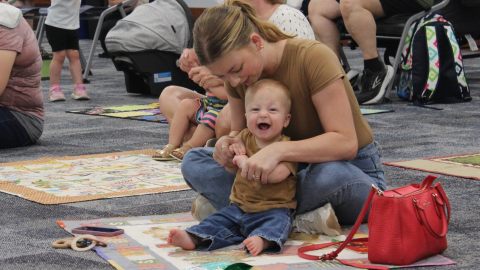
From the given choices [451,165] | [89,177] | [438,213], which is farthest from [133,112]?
[438,213]

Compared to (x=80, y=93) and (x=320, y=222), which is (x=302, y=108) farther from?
(x=80, y=93)

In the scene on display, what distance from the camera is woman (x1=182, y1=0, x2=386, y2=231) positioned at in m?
1.67

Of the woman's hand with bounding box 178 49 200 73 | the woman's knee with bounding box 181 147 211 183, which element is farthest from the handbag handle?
the woman's hand with bounding box 178 49 200 73

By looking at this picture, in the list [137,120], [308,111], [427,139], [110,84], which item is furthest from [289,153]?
[110,84]

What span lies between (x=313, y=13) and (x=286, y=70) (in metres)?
2.96

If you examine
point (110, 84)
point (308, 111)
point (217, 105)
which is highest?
point (308, 111)

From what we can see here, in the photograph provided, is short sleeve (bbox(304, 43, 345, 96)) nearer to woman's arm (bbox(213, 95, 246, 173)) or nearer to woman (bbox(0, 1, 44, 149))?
woman's arm (bbox(213, 95, 246, 173))

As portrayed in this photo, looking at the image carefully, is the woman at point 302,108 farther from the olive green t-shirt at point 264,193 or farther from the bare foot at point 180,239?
the bare foot at point 180,239

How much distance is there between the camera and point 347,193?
5.84 feet

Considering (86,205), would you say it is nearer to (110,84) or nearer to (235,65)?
(235,65)

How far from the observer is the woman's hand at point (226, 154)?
1.79 metres

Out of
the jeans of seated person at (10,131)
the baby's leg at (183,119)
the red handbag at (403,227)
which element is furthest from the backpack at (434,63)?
the red handbag at (403,227)

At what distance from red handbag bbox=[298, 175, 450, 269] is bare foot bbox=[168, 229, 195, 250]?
1.00 feet

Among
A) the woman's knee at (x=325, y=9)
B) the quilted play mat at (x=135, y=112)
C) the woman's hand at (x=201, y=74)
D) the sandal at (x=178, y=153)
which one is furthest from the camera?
the woman's knee at (x=325, y=9)
